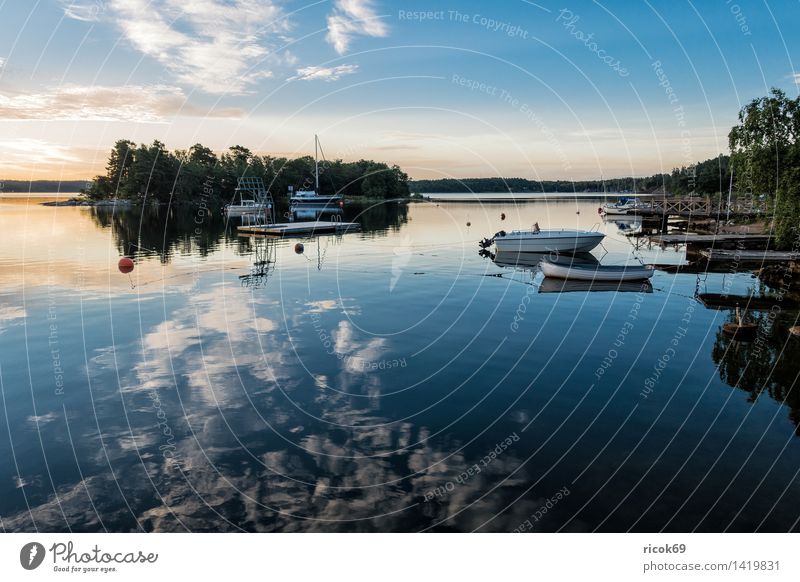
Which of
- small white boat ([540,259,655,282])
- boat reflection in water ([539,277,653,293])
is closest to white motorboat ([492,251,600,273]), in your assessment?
small white boat ([540,259,655,282])

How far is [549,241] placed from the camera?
7100 centimetres

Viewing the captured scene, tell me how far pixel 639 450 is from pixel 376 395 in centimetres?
1054

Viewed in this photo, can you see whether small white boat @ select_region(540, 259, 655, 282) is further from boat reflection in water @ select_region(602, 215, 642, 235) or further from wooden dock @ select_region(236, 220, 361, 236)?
boat reflection in water @ select_region(602, 215, 642, 235)

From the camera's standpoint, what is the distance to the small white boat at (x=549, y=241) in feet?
232

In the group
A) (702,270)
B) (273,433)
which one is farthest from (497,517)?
(702,270)

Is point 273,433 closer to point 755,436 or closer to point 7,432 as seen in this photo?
point 7,432

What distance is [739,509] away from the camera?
14570mm

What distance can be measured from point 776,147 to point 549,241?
99.4 feet

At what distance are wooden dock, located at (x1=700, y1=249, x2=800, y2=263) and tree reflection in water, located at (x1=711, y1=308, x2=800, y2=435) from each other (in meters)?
23.0

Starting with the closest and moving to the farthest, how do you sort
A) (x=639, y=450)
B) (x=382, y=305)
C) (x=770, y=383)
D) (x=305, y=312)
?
(x=639, y=450)
(x=770, y=383)
(x=305, y=312)
(x=382, y=305)

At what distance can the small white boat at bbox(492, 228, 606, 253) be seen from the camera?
70.7m

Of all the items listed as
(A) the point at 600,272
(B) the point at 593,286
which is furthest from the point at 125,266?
(A) the point at 600,272

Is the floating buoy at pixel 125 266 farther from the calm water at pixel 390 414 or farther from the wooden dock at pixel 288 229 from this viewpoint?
the wooden dock at pixel 288 229

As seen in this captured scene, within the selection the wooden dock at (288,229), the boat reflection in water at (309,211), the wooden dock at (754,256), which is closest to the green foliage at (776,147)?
the wooden dock at (754,256)
